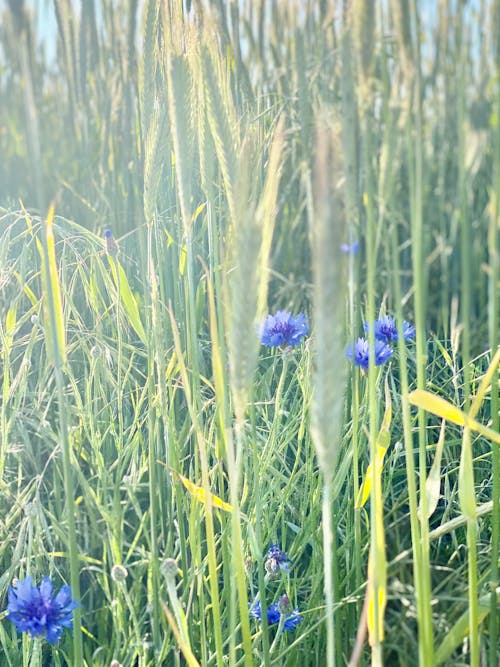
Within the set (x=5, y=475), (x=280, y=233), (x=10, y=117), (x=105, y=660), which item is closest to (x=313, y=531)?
(x=105, y=660)

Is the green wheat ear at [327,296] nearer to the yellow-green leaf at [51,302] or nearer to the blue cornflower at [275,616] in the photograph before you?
the yellow-green leaf at [51,302]

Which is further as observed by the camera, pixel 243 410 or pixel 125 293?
pixel 125 293

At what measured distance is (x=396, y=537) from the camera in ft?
2.36

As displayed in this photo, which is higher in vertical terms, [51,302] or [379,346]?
[51,302]

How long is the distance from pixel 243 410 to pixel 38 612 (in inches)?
11.0

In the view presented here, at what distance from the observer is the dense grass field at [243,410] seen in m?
0.41

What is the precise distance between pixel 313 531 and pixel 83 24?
96 cm

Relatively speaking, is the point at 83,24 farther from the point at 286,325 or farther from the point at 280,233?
the point at 286,325

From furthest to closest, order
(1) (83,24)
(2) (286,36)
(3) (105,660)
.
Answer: (2) (286,36) → (1) (83,24) → (3) (105,660)

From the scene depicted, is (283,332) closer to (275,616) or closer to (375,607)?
(275,616)

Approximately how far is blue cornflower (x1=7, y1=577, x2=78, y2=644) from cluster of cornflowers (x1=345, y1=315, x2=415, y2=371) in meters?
0.30

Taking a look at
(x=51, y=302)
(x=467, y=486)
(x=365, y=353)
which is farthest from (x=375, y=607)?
(x=365, y=353)

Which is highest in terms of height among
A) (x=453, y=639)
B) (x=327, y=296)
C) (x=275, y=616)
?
(x=327, y=296)

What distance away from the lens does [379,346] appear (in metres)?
0.76
